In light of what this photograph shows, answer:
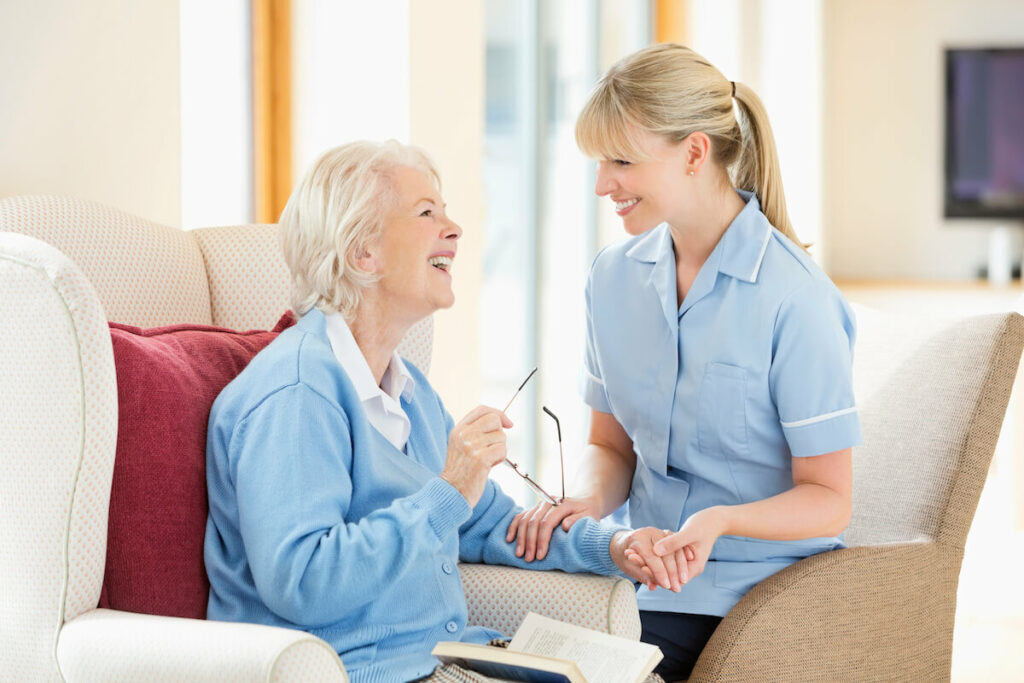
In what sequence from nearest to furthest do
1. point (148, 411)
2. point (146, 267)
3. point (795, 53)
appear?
1. point (148, 411)
2. point (146, 267)
3. point (795, 53)

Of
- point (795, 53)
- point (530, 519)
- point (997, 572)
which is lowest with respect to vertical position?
point (997, 572)

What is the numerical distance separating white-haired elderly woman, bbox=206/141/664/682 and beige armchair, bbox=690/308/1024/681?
21 cm

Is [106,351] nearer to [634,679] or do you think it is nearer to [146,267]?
[146,267]

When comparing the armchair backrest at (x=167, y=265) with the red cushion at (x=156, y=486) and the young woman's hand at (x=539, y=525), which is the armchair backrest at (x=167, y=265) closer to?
the red cushion at (x=156, y=486)

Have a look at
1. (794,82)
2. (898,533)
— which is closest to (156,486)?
(898,533)

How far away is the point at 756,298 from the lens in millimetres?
1649

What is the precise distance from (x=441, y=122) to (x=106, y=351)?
5.30 feet

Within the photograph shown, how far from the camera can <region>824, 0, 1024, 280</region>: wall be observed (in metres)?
6.27

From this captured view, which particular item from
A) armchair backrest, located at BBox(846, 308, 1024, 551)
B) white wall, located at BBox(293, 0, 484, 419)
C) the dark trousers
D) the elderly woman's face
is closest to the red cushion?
the elderly woman's face

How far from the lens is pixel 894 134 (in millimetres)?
6340

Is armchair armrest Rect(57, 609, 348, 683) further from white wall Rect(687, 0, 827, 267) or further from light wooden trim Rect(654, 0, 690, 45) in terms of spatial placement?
white wall Rect(687, 0, 827, 267)

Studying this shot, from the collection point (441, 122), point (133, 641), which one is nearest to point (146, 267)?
point (133, 641)

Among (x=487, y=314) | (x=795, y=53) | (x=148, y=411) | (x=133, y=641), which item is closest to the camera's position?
(x=133, y=641)

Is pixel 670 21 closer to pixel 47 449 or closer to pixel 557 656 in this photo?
pixel 557 656
